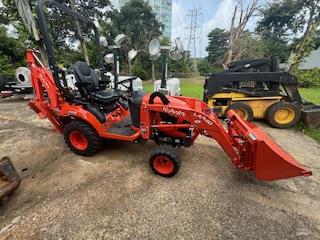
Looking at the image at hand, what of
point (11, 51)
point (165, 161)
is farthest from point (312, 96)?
point (11, 51)

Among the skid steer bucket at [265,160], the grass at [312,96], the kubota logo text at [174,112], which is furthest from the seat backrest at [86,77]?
the grass at [312,96]

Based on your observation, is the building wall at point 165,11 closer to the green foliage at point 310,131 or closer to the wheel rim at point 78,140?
the green foliage at point 310,131

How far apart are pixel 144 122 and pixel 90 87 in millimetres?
1125

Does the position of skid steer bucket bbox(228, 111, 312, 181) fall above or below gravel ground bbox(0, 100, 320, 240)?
Answer: above

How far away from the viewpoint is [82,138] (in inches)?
137

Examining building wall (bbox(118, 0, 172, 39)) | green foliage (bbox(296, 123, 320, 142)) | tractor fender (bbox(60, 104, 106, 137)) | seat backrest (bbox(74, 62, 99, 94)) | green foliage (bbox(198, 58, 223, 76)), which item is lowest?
green foliage (bbox(296, 123, 320, 142))

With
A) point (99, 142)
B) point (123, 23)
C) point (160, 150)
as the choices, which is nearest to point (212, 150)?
point (160, 150)

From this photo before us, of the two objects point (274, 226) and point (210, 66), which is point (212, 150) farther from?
point (210, 66)

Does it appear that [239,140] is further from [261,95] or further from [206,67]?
[206,67]

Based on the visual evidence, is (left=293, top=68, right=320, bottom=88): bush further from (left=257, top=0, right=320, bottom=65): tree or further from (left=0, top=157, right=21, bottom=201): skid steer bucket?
(left=0, top=157, right=21, bottom=201): skid steer bucket

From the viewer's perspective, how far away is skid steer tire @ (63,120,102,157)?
3.28 meters

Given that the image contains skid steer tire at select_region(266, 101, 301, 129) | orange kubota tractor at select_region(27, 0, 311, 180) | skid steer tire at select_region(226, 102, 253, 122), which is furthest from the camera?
skid steer tire at select_region(226, 102, 253, 122)

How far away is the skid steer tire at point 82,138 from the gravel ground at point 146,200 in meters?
0.14

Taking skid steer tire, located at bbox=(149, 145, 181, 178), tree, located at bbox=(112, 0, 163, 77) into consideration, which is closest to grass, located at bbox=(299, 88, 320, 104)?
skid steer tire, located at bbox=(149, 145, 181, 178)
